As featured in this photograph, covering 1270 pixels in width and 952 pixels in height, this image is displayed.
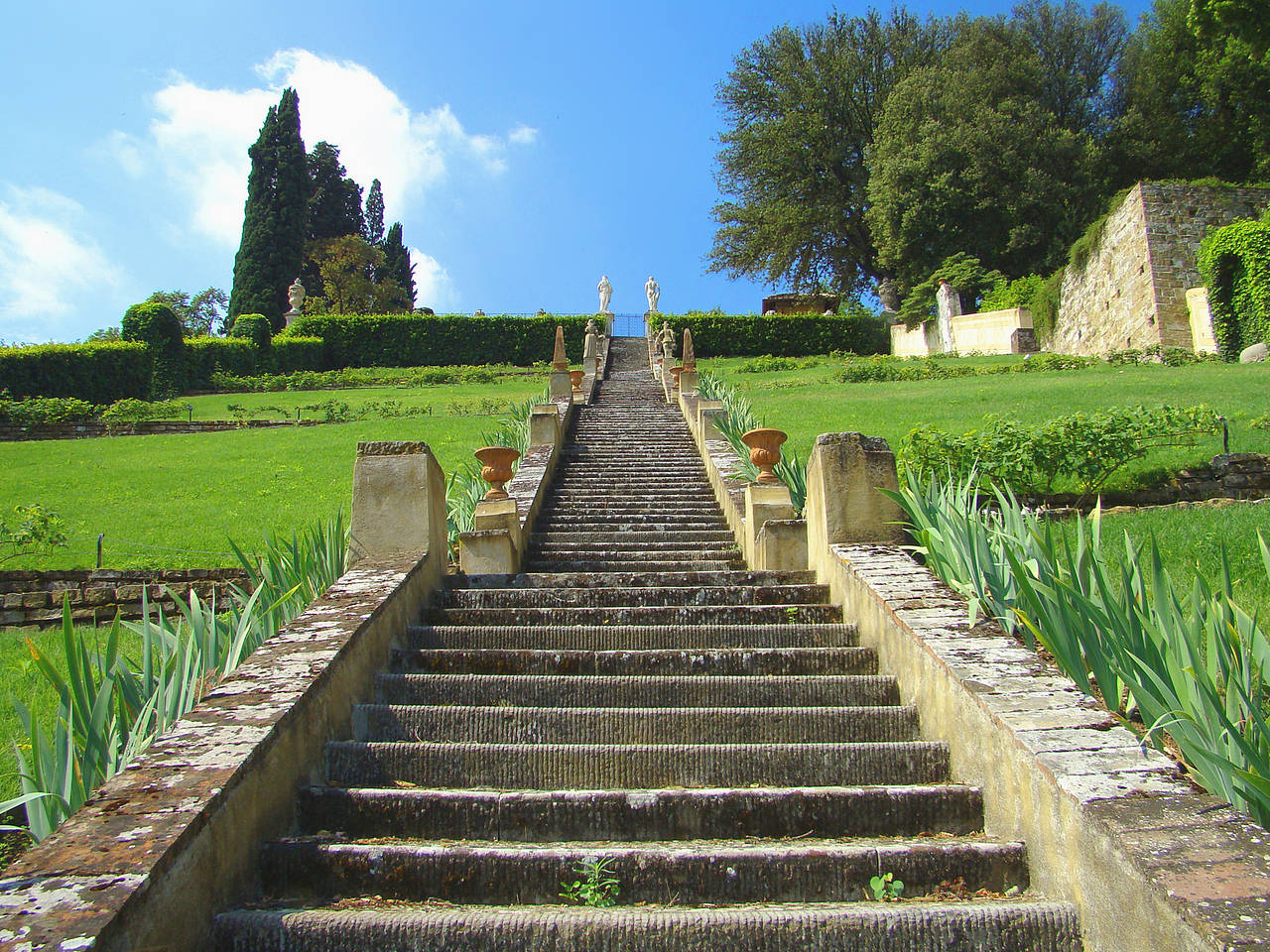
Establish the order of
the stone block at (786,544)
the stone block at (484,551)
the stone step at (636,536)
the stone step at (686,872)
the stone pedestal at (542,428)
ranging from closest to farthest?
the stone step at (686,872) < the stone block at (786,544) < the stone block at (484,551) < the stone step at (636,536) < the stone pedestal at (542,428)

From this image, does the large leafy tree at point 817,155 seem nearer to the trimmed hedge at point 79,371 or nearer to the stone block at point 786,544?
the trimmed hedge at point 79,371

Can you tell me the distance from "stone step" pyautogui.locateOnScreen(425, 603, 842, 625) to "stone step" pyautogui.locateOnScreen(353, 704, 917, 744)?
1.14 metres

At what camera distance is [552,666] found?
4.54 m

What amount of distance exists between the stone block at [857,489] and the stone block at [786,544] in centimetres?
123

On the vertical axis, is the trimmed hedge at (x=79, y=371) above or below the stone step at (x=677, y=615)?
above

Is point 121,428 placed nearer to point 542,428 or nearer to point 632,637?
point 542,428

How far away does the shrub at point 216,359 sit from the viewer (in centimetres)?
3036

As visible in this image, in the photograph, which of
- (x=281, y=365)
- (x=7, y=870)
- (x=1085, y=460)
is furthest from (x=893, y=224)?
(x=7, y=870)

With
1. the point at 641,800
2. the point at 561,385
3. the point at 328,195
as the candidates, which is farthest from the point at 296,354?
the point at 641,800

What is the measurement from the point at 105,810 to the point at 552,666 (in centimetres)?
219

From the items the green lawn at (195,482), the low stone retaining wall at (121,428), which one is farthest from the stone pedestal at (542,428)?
the low stone retaining wall at (121,428)

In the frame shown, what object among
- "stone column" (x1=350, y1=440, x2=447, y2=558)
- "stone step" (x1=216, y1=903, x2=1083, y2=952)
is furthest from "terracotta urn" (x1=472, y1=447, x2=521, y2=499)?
"stone step" (x1=216, y1=903, x2=1083, y2=952)

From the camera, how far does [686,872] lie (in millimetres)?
2857

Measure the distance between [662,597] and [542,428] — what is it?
21.8ft
